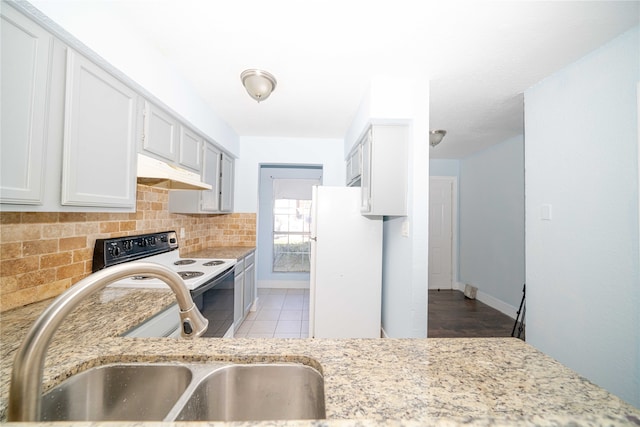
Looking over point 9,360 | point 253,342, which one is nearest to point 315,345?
point 253,342

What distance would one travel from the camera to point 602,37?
4.73ft

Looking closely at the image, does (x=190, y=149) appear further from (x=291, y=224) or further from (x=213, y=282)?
(x=291, y=224)

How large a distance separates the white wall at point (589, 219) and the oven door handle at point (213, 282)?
255 centimetres

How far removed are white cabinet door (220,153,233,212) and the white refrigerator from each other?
1.32m

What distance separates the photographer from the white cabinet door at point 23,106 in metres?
0.86

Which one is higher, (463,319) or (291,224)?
(291,224)

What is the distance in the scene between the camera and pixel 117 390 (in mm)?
712

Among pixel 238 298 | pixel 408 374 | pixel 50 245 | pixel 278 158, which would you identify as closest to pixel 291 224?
pixel 278 158

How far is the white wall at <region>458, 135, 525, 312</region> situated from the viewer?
3.23 m

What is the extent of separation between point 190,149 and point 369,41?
174 cm

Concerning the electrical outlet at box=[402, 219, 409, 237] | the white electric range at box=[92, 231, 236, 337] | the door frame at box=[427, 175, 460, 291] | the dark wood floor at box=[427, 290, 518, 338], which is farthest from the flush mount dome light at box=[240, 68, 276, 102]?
the door frame at box=[427, 175, 460, 291]

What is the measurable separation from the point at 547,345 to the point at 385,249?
4.64 ft

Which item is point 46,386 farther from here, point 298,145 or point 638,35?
point 298,145

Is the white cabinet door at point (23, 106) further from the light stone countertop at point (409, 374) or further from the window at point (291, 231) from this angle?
the window at point (291, 231)
